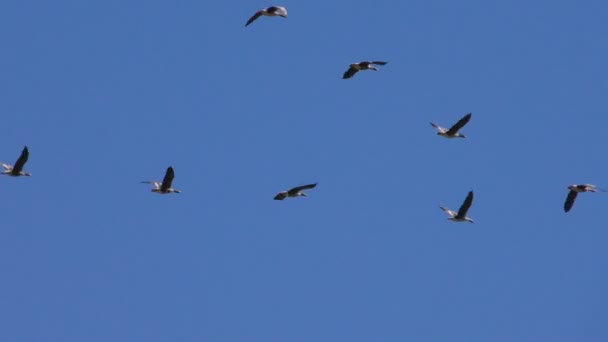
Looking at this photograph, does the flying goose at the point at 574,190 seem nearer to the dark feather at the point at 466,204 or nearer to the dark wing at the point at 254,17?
the dark feather at the point at 466,204

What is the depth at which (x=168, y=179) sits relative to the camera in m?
51.0

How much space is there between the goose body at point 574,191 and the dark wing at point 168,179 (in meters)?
14.6

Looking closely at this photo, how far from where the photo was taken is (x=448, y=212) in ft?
172

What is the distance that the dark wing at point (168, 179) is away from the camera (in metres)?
50.7

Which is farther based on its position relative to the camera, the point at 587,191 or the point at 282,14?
the point at 587,191

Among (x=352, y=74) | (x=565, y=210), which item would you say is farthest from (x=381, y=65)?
Result: (x=565, y=210)

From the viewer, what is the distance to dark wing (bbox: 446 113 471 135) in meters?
50.7

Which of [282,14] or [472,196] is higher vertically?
[282,14]

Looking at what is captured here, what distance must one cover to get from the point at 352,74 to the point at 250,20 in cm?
557

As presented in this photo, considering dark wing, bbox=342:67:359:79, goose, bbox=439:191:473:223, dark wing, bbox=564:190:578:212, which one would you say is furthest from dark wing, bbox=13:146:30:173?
dark wing, bbox=564:190:578:212

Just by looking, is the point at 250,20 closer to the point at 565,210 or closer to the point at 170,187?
the point at 170,187

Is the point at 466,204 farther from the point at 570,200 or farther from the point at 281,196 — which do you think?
the point at 281,196

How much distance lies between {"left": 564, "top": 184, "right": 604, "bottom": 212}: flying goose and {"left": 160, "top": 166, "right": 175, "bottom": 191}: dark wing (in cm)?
1465

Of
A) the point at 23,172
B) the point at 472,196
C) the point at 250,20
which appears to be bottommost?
the point at 23,172
